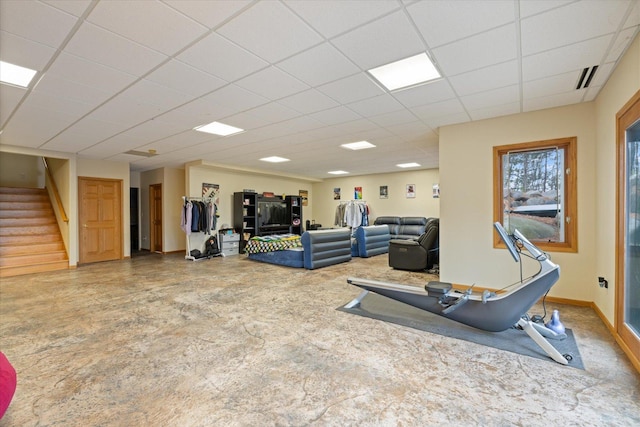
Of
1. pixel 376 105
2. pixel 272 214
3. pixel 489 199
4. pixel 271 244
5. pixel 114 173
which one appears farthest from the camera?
pixel 272 214

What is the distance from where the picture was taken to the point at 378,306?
3.71 m

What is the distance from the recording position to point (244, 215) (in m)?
8.88

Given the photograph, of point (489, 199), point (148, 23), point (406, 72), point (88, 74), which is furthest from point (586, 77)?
point (88, 74)

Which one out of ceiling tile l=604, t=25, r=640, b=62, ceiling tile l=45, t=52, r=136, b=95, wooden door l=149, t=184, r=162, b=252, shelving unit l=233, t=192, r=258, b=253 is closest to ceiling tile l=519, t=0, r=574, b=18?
ceiling tile l=604, t=25, r=640, b=62

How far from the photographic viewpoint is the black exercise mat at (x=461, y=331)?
250 cm

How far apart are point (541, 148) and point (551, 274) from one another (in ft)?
7.86

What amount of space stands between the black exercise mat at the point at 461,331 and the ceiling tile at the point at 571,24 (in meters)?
2.63

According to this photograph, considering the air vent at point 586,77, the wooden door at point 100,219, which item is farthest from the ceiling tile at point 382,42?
the wooden door at point 100,219

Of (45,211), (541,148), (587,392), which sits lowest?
(587,392)

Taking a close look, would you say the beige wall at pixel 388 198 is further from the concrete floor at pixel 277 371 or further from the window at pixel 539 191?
the concrete floor at pixel 277 371

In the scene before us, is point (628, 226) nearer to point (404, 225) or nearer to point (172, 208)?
point (404, 225)

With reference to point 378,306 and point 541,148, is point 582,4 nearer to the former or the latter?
point 541,148

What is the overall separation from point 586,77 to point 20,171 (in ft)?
42.1

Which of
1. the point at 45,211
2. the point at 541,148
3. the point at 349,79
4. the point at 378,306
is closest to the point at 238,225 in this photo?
the point at 45,211
